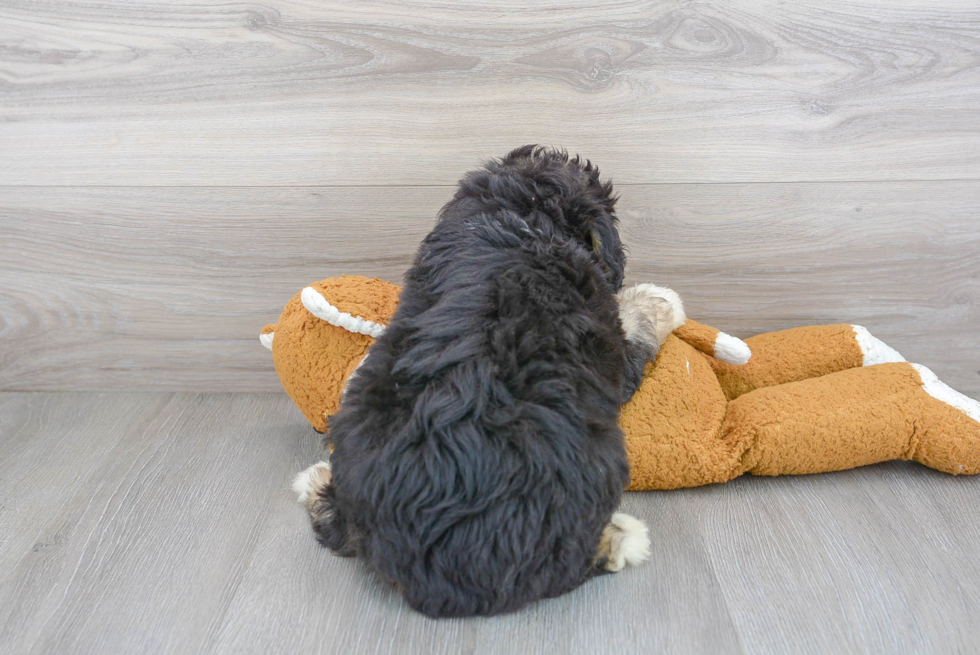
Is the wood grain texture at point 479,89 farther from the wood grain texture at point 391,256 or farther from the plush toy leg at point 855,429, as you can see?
the plush toy leg at point 855,429

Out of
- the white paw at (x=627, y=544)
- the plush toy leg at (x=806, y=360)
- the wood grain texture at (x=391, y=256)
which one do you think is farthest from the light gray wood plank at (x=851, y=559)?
the wood grain texture at (x=391, y=256)

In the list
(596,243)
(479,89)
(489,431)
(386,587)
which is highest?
(479,89)

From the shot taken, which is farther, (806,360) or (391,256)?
(391,256)

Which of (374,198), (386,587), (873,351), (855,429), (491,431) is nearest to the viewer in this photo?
(491,431)

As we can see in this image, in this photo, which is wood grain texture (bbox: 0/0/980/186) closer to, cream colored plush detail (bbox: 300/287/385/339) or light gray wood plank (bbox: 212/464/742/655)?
cream colored plush detail (bbox: 300/287/385/339)

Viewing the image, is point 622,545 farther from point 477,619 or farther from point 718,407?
point 718,407

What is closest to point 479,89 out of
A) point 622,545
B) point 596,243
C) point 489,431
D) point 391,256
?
point 391,256

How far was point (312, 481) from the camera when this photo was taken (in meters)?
1.34

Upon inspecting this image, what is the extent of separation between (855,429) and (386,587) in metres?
1.02

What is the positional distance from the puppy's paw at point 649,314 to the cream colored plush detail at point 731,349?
0.12m

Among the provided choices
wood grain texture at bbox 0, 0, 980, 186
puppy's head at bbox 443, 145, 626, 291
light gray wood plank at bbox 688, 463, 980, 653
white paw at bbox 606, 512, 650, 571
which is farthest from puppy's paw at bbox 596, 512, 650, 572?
wood grain texture at bbox 0, 0, 980, 186

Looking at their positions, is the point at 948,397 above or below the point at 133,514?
above

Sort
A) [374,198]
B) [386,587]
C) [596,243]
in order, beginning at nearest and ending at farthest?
1. [386,587]
2. [596,243]
3. [374,198]

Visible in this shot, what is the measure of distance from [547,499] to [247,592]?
1.93 ft
